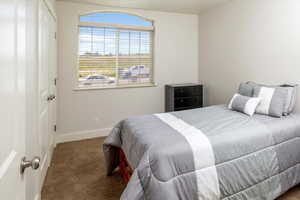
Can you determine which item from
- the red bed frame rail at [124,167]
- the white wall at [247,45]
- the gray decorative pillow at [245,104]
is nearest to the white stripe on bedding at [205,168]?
the red bed frame rail at [124,167]

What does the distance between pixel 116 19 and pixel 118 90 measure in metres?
1.41

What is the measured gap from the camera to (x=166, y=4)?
3.82 m

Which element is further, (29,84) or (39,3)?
(39,3)

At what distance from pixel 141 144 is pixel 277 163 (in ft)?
4.63

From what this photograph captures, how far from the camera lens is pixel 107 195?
214 cm

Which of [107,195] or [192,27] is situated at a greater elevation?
[192,27]

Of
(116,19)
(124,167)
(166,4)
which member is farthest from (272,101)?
(116,19)

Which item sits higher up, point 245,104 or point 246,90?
point 246,90

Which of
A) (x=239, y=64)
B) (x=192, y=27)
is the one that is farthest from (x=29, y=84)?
(x=192, y=27)

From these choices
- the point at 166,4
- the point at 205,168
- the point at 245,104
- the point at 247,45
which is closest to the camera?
the point at 205,168

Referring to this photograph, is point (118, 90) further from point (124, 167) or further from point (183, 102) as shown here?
point (124, 167)

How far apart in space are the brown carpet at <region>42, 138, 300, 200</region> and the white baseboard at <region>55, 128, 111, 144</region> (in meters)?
0.40

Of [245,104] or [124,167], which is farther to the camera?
[245,104]

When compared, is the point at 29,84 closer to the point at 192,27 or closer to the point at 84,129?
the point at 84,129
